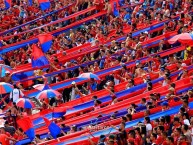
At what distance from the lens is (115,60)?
23.2 meters

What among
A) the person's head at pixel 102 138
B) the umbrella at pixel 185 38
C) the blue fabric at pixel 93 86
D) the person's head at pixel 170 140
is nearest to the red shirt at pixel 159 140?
the person's head at pixel 170 140

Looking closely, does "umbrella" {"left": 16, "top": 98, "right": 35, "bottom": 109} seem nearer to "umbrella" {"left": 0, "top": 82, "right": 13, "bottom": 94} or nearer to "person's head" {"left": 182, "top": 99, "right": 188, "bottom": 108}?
"umbrella" {"left": 0, "top": 82, "right": 13, "bottom": 94}

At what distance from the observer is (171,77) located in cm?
2002

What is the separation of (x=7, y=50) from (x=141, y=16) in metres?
4.93

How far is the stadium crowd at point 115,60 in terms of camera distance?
16.5 metres

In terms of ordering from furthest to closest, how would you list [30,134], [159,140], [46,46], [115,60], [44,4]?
[44,4] < [46,46] < [115,60] < [30,134] < [159,140]

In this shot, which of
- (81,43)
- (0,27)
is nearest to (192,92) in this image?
(81,43)

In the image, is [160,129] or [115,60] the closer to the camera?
[160,129]

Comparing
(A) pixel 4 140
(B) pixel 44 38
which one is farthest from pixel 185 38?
(A) pixel 4 140

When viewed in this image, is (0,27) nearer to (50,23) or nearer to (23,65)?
(50,23)

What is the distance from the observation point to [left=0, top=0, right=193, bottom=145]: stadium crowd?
16.5 meters

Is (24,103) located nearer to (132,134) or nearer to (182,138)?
(132,134)

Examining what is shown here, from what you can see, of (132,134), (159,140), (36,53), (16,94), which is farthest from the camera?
(36,53)

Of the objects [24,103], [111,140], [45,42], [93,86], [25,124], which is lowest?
[111,140]
